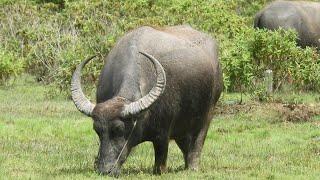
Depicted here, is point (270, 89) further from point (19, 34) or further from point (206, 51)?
point (19, 34)

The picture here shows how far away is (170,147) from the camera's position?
1158 centimetres

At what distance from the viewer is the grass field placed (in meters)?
9.13

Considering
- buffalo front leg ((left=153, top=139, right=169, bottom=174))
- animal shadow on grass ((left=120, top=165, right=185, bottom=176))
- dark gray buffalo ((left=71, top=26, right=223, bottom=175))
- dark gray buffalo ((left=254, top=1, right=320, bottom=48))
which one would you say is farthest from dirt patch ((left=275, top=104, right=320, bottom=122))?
dark gray buffalo ((left=254, top=1, right=320, bottom=48))

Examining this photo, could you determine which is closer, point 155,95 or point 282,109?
point 155,95

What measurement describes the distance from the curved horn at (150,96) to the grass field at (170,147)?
741 mm

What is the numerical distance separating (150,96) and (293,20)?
1447 centimetres

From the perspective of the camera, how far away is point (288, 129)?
42.7ft

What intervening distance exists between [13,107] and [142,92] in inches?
271

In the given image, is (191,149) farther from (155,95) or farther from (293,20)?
(293,20)

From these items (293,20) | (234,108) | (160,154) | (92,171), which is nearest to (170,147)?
(160,154)

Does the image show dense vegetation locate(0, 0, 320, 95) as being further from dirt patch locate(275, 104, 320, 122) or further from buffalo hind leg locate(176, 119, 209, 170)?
buffalo hind leg locate(176, 119, 209, 170)

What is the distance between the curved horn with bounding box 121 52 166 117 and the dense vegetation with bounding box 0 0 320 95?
798 centimetres

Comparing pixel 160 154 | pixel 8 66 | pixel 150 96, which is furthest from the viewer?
pixel 8 66

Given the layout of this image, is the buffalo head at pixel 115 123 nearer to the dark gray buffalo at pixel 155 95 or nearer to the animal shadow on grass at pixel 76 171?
the dark gray buffalo at pixel 155 95
